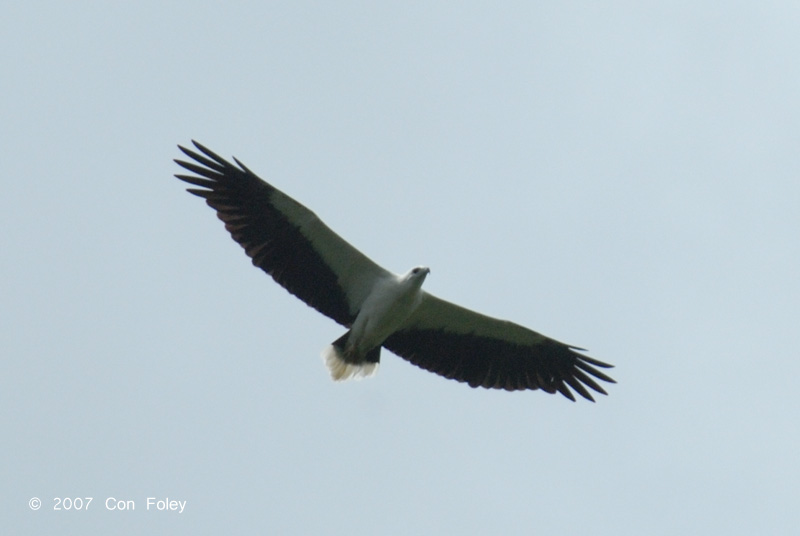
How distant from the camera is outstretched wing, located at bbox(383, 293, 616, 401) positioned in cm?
1747

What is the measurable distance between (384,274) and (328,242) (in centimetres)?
84

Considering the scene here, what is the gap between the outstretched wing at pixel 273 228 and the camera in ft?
55.3

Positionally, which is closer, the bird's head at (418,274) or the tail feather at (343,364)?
the bird's head at (418,274)

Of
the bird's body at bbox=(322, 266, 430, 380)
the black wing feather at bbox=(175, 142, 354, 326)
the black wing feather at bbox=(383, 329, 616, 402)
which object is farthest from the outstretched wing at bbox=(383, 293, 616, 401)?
the black wing feather at bbox=(175, 142, 354, 326)

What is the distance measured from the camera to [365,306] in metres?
17.0

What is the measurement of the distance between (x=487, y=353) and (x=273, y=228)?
132 inches

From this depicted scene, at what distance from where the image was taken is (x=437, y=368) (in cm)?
1780

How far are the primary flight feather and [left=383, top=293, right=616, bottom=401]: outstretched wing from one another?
1 centimetres

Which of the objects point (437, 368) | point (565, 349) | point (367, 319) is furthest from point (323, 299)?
point (565, 349)

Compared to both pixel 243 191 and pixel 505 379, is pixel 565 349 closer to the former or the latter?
pixel 505 379

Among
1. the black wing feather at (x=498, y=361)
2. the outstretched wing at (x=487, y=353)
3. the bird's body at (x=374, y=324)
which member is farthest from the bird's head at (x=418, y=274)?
the black wing feather at (x=498, y=361)

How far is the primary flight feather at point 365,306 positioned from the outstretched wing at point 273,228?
0.01m

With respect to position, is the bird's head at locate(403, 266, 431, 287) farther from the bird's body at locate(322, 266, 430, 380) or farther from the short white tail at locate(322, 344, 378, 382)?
the short white tail at locate(322, 344, 378, 382)

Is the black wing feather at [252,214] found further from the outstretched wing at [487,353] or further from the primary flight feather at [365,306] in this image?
the outstretched wing at [487,353]
